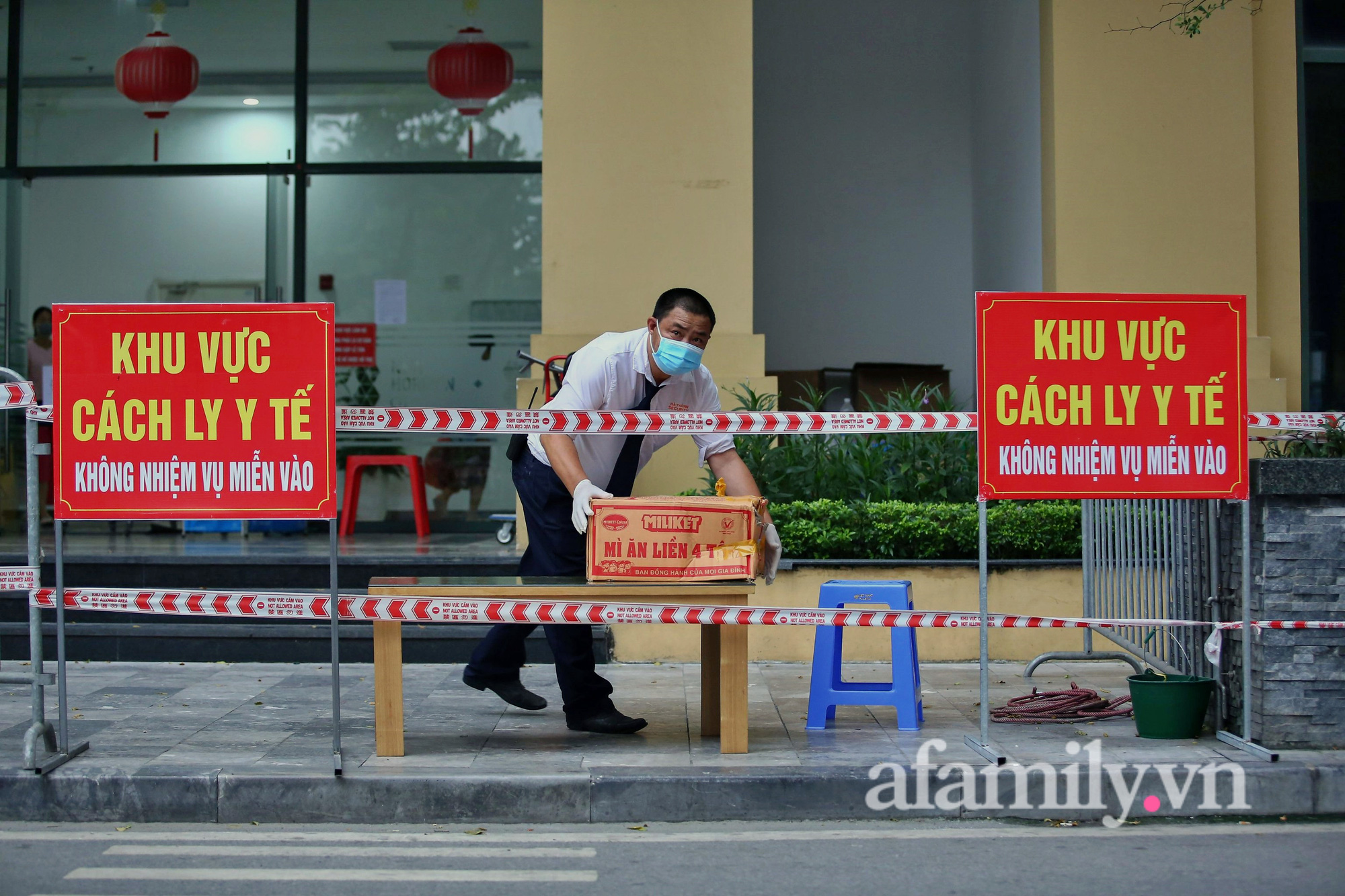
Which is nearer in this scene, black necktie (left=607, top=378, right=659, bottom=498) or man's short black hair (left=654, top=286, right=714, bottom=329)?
man's short black hair (left=654, top=286, right=714, bottom=329)

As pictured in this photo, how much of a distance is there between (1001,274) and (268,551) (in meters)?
6.68

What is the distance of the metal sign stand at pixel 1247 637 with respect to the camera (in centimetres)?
527

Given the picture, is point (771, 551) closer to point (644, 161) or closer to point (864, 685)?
point (864, 685)

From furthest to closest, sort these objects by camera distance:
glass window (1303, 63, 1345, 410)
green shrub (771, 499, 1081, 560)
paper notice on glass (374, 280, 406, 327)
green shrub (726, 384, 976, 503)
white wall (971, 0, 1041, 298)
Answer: paper notice on glass (374, 280, 406, 327), white wall (971, 0, 1041, 298), glass window (1303, 63, 1345, 410), green shrub (726, 384, 976, 503), green shrub (771, 499, 1081, 560)

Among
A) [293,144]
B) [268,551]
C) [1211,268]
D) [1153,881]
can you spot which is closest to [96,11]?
[293,144]

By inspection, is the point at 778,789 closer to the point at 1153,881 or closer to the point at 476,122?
the point at 1153,881

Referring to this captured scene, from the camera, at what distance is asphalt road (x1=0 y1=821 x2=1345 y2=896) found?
407 cm

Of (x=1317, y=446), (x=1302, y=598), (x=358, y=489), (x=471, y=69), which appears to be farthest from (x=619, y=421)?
(x=471, y=69)

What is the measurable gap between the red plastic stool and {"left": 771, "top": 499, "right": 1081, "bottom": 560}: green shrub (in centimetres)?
371

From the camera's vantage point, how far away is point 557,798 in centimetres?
486

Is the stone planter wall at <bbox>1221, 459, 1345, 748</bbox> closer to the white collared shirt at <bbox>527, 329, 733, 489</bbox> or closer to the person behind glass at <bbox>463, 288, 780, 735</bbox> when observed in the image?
the person behind glass at <bbox>463, 288, 780, 735</bbox>

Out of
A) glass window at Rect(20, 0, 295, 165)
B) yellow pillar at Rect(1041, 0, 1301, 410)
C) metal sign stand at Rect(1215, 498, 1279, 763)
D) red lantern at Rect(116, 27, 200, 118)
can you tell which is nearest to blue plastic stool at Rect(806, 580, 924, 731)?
metal sign stand at Rect(1215, 498, 1279, 763)

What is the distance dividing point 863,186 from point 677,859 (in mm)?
9048

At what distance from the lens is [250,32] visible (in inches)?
439
